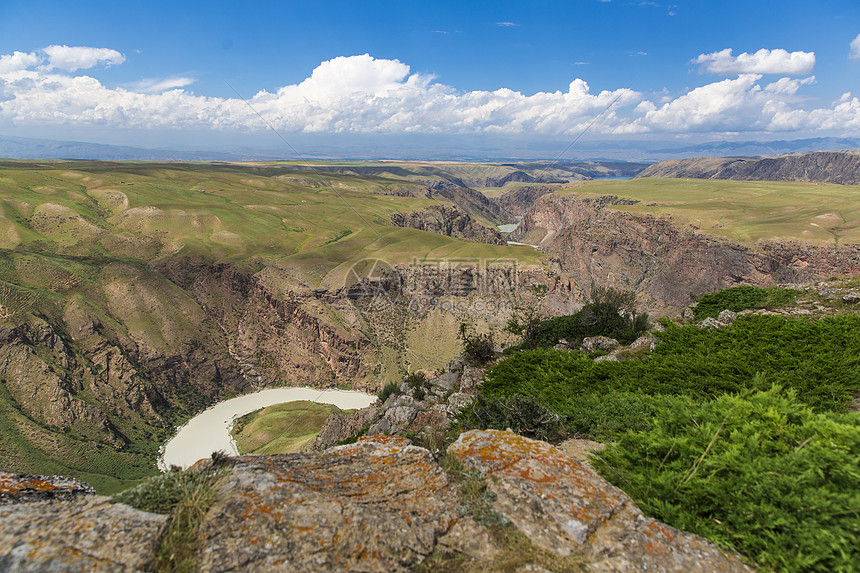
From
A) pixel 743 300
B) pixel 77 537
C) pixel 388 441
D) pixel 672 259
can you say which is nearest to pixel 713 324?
pixel 743 300

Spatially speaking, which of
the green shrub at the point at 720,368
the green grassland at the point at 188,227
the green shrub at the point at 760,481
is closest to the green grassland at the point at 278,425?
the green grassland at the point at 188,227

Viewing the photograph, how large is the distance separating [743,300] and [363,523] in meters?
24.3

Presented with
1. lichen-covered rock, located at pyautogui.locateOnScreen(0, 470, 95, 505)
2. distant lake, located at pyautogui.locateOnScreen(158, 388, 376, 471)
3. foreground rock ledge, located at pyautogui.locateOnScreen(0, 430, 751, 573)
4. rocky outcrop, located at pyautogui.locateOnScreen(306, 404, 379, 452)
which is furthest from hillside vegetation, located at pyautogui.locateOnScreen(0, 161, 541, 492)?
foreground rock ledge, located at pyautogui.locateOnScreen(0, 430, 751, 573)

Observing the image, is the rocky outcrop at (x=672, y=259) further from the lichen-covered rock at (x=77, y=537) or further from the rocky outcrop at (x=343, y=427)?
the lichen-covered rock at (x=77, y=537)

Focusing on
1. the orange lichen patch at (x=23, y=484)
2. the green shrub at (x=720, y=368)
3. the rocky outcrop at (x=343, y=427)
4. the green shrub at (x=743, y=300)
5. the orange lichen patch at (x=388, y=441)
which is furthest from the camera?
the rocky outcrop at (x=343, y=427)

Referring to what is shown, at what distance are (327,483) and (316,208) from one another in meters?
174

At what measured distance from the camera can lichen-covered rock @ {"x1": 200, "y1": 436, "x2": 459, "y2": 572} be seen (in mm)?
3812

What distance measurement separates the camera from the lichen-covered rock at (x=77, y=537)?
3.24 metres

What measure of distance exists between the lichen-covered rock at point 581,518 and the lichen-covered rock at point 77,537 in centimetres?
393

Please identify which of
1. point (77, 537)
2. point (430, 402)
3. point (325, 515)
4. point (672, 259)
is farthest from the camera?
point (672, 259)

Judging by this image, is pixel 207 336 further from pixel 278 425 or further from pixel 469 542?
pixel 469 542

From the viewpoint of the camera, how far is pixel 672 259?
11894cm

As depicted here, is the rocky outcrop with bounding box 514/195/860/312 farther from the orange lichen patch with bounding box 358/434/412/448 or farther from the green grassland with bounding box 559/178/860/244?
the orange lichen patch with bounding box 358/434/412/448

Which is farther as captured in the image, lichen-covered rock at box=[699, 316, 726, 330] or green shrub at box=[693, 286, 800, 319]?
green shrub at box=[693, 286, 800, 319]
